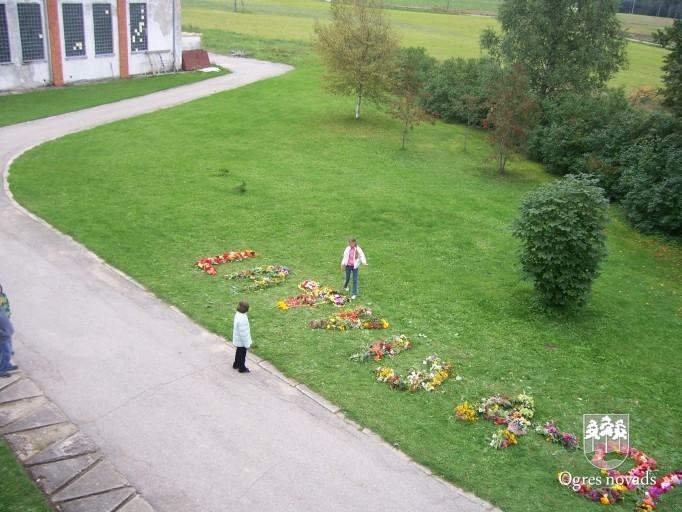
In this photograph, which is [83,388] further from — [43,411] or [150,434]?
[150,434]

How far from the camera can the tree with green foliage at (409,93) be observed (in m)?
32.1

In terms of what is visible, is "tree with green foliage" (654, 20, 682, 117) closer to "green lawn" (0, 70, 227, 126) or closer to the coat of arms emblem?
the coat of arms emblem

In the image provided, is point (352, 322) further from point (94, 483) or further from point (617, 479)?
point (94, 483)

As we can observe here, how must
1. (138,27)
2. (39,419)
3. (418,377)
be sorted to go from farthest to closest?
(138,27) < (418,377) < (39,419)

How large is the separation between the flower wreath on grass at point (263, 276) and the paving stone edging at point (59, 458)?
19.8 ft

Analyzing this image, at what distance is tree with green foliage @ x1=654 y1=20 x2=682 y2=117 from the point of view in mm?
23578

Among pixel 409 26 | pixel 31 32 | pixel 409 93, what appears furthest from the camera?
pixel 409 26

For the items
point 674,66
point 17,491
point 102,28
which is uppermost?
point 674,66

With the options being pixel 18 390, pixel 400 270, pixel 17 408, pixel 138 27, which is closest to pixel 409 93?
pixel 400 270

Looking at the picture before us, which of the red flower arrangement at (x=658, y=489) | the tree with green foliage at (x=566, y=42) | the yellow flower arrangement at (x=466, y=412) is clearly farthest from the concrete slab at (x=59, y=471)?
the tree with green foliage at (x=566, y=42)

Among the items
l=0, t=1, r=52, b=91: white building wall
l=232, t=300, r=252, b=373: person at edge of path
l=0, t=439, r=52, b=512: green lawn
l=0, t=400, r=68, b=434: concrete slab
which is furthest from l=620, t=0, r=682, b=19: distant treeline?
l=0, t=439, r=52, b=512: green lawn

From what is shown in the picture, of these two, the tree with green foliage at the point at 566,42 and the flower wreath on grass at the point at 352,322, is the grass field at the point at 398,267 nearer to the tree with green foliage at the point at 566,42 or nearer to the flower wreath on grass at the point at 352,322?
the flower wreath on grass at the point at 352,322

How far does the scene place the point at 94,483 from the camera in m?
9.30

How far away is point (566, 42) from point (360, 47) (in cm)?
1166
